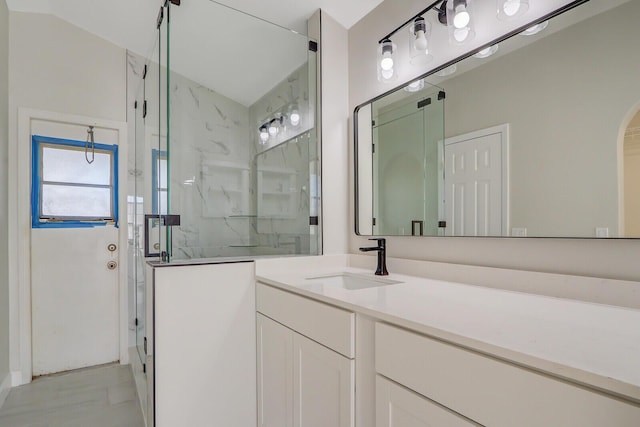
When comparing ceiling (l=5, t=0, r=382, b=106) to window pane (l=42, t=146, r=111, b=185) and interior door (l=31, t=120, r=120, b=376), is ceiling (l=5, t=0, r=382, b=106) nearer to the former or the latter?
interior door (l=31, t=120, r=120, b=376)

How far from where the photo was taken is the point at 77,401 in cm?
208

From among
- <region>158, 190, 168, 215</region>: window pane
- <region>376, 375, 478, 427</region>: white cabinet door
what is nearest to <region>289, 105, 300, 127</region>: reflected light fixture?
<region>158, 190, 168, 215</region>: window pane

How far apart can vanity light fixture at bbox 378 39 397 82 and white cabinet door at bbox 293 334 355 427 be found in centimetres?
139

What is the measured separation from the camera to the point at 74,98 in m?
2.52

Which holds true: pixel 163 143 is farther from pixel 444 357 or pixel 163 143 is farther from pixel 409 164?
pixel 444 357

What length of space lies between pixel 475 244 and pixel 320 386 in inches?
33.0

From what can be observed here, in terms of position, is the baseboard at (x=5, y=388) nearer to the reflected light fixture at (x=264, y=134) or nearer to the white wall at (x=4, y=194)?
the white wall at (x=4, y=194)

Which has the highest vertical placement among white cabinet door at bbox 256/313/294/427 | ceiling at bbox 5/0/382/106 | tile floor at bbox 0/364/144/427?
ceiling at bbox 5/0/382/106

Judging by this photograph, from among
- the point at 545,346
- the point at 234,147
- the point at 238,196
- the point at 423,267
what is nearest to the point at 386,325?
the point at 545,346

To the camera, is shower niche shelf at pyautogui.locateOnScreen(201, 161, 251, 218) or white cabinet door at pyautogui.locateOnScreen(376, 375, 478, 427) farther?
shower niche shelf at pyautogui.locateOnScreen(201, 161, 251, 218)

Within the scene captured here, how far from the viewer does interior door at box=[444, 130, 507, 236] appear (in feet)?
4.05

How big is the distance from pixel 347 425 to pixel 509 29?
4.98 ft

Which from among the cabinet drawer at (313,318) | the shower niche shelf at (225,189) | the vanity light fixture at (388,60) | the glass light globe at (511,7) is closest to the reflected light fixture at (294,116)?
the shower niche shelf at (225,189)

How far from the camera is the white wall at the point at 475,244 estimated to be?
98cm
